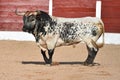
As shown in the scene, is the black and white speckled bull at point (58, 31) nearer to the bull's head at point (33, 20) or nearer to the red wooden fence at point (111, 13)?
the bull's head at point (33, 20)

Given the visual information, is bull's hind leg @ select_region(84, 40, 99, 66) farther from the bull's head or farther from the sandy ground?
the bull's head

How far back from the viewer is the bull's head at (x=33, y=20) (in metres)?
8.20

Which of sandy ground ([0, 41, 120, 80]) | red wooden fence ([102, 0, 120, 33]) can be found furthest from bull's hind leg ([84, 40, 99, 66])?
red wooden fence ([102, 0, 120, 33])

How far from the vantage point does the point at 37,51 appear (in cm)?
1110

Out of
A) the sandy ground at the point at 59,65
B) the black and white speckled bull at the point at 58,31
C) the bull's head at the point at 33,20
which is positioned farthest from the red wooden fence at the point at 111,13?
the bull's head at the point at 33,20

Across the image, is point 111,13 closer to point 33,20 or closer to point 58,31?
point 58,31

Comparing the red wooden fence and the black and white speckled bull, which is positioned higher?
the black and white speckled bull

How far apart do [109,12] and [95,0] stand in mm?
533

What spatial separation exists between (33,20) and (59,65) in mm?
907

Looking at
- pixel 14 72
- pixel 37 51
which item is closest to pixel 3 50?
pixel 37 51

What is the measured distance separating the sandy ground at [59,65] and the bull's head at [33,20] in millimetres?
654

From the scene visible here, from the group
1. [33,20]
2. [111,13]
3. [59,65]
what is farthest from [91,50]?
[111,13]

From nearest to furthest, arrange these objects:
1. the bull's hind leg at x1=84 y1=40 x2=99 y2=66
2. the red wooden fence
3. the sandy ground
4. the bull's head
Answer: the sandy ground, the bull's head, the bull's hind leg at x1=84 y1=40 x2=99 y2=66, the red wooden fence

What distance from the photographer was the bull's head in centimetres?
820
